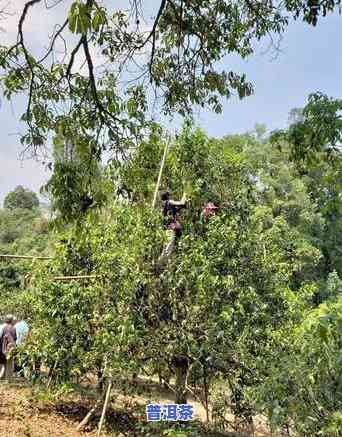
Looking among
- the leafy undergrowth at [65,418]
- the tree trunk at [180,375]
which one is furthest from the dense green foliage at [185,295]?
the leafy undergrowth at [65,418]

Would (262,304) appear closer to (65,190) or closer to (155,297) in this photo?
(155,297)

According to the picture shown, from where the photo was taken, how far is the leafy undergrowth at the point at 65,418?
655 centimetres

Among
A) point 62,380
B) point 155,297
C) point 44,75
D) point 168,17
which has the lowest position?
point 62,380

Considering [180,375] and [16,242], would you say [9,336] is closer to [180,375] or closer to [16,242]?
[180,375]

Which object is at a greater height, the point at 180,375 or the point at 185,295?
the point at 185,295

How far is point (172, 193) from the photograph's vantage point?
7957 millimetres

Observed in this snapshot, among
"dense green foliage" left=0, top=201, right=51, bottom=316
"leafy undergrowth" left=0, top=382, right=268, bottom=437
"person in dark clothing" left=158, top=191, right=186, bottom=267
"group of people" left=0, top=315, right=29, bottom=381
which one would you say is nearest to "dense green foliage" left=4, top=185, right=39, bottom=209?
"dense green foliage" left=0, top=201, right=51, bottom=316

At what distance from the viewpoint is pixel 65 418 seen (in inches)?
299

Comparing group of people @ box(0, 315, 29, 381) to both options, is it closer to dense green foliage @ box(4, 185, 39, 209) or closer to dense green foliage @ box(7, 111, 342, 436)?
dense green foliage @ box(7, 111, 342, 436)

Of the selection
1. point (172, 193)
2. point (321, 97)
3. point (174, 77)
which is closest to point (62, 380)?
point (172, 193)

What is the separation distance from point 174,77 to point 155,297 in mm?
3154

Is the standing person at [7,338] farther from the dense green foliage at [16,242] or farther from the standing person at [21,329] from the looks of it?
the dense green foliage at [16,242]

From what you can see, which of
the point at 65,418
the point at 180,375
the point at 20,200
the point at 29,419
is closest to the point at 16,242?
the point at 20,200

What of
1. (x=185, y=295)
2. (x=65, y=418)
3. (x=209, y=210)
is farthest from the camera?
(x=65, y=418)
